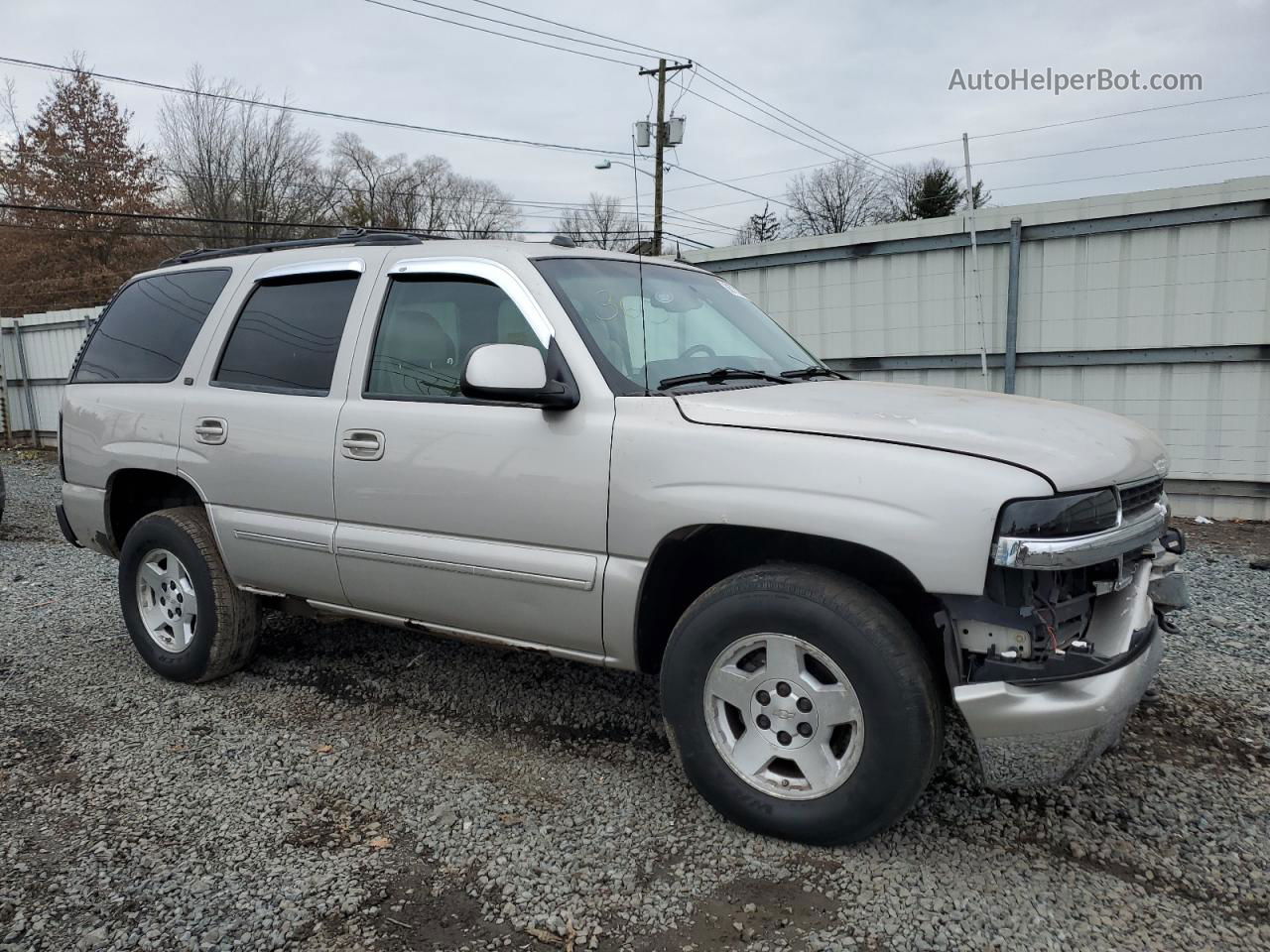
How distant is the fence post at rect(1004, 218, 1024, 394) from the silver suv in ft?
16.7

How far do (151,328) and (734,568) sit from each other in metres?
3.25

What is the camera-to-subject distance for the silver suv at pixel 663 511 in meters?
2.36

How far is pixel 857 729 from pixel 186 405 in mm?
3245

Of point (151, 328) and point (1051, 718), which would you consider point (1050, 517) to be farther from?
point (151, 328)

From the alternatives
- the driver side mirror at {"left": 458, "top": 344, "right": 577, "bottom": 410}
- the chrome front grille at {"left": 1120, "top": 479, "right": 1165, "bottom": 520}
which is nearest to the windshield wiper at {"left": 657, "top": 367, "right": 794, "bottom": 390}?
the driver side mirror at {"left": 458, "top": 344, "right": 577, "bottom": 410}

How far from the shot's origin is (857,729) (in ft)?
8.29

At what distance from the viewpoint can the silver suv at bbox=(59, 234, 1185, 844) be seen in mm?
2355

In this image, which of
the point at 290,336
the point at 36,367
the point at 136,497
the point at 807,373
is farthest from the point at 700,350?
the point at 36,367

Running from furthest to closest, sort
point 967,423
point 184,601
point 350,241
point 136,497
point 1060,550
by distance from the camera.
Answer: point 136,497
point 184,601
point 350,241
point 967,423
point 1060,550

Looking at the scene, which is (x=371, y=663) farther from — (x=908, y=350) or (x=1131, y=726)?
(x=908, y=350)

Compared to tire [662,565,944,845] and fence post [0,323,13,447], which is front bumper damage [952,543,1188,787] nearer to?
tire [662,565,944,845]

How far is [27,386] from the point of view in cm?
1631

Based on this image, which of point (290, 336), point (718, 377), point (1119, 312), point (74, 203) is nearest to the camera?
point (718, 377)

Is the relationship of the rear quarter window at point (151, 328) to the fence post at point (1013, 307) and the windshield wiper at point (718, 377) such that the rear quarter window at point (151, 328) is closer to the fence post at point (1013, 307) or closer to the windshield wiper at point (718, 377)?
the windshield wiper at point (718, 377)
